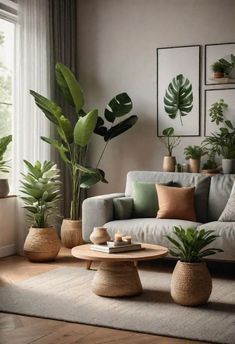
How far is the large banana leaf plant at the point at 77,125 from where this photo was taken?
18.5ft

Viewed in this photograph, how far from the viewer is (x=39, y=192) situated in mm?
5363

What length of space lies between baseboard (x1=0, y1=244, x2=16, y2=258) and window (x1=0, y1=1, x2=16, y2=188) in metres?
0.90

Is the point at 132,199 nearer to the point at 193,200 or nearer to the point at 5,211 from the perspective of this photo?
the point at 193,200

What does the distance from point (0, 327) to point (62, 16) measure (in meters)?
3.98

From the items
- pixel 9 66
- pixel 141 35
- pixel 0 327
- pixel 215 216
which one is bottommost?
pixel 0 327

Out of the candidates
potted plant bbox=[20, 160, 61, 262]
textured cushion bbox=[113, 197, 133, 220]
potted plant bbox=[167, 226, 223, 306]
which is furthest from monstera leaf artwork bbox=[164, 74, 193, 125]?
potted plant bbox=[167, 226, 223, 306]

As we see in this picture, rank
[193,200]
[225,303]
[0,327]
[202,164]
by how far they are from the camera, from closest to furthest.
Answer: [0,327] < [225,303] < [193,200] < [202,164]

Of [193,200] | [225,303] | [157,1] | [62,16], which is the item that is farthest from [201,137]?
[225,303]

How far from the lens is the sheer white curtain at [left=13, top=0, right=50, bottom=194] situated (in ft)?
18.8

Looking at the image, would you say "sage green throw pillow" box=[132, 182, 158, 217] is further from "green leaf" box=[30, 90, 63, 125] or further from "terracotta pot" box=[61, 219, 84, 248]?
"green leaf" box=[30, 90, 63, 125]

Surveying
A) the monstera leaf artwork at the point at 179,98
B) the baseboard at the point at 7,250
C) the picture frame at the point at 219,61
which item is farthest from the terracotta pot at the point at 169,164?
the baseboard at the point at 7,250

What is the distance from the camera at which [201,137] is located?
20.0 feet

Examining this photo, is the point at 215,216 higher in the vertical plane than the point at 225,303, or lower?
higher

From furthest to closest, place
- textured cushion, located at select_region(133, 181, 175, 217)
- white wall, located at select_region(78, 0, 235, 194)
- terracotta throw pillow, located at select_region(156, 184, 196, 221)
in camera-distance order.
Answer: white wall, located at select_region(78, 0, 235, 194)
textured cushion, located at select_region(133, 181, 175, 217)
terracotta throw pillow, located at select_region(156, 184, 196, 221)
